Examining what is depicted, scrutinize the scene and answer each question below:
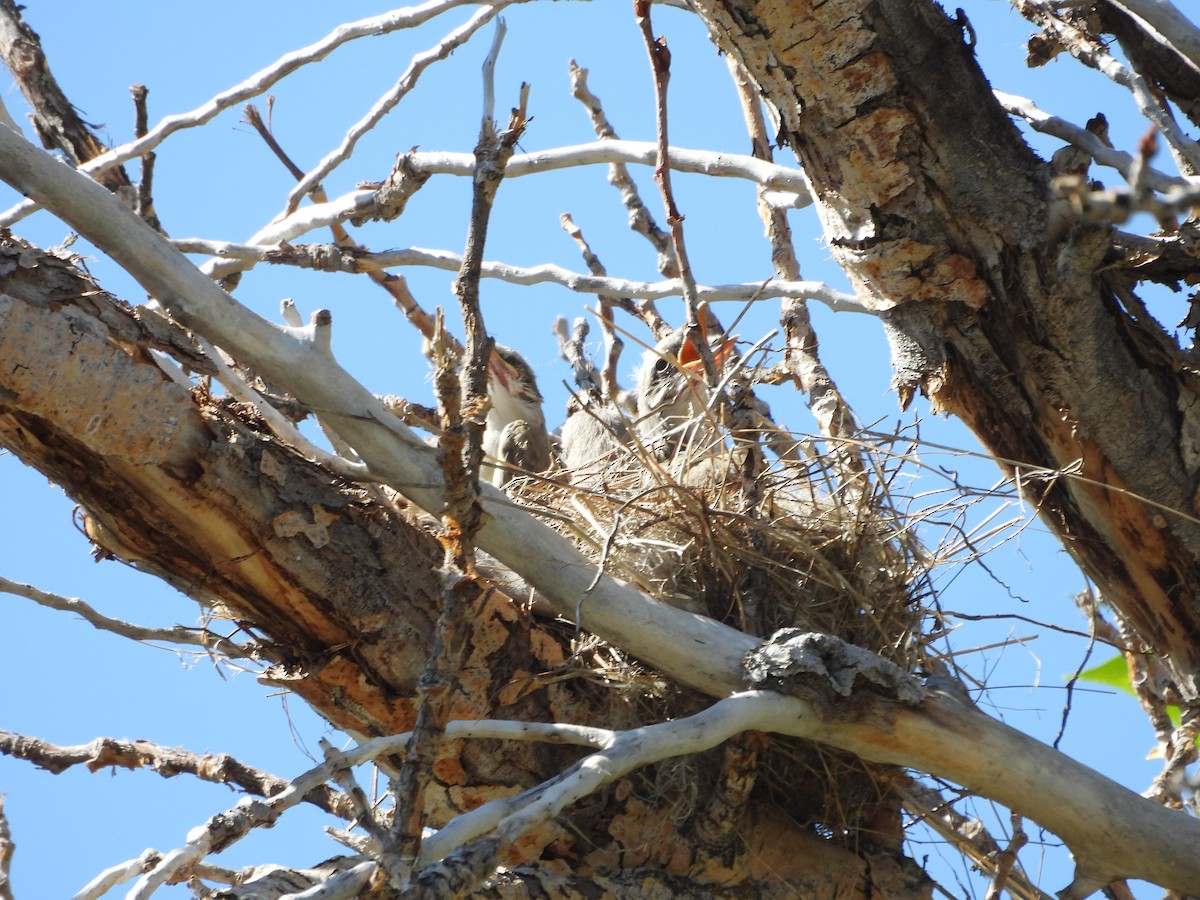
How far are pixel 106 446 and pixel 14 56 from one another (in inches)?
126

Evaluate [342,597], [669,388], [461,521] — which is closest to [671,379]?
[669,388]

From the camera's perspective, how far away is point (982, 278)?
2660 mm

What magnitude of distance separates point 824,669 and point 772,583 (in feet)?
2.02

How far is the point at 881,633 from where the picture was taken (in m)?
3.04

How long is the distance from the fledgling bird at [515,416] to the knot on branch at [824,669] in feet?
13.2

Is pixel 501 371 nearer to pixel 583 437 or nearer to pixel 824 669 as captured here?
pixel 583 437

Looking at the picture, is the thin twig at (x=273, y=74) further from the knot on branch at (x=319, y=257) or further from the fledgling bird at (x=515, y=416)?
the fledgling bird at (x=515, y=416)

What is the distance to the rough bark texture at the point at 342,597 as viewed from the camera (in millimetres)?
2346

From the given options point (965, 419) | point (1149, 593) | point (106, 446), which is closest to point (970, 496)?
point (965, 419)

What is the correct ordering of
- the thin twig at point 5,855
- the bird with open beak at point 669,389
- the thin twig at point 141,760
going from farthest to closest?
the bird with open beak at point 669,389 → the thin twig at point 141,760 → the thin twig at point 5,855

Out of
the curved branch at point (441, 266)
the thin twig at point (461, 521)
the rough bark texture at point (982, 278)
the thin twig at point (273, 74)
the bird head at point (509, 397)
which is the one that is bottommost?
the thin twig at point (461, 521)

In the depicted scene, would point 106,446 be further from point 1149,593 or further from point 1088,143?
point 1149,593

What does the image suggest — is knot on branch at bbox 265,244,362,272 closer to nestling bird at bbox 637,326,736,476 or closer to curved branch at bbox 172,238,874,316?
curved branch at bbox 172,238,874,316

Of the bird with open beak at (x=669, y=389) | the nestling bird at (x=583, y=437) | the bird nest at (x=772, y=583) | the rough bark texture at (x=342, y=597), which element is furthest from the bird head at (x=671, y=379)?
the rough bark texture at (x=342, y=597)
